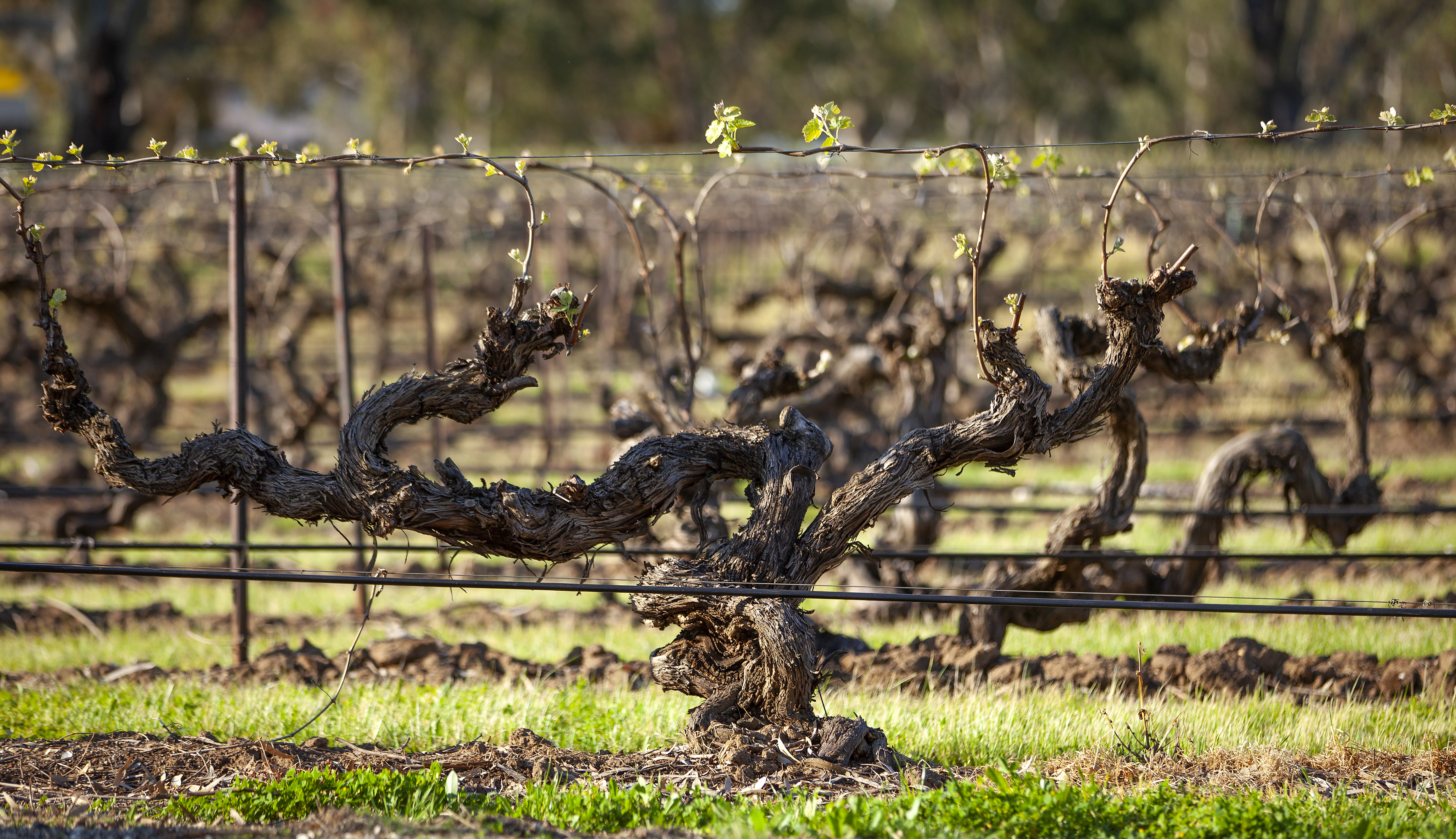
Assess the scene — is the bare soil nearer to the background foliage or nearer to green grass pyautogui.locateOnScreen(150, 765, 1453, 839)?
green grass pyautogui.locateOnScreen(150, 765, 1453, 839)

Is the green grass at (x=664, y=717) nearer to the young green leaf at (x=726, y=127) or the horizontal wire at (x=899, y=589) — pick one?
the horizontal wire at (x=899, y=589)

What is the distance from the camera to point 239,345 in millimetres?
6363

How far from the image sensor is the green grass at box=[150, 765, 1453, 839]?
12.6ft

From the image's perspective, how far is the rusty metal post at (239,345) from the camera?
20.8 ft

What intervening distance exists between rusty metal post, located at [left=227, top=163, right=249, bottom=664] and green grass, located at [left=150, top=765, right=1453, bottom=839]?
8.01 ft

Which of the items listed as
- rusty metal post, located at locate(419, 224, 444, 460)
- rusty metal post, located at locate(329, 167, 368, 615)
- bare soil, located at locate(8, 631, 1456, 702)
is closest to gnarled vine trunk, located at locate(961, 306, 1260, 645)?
bare soil, located at locate(8, 631, 1456, 702)

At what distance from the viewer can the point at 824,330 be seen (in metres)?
11.3

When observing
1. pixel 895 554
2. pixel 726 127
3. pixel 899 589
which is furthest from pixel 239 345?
pixel 899 589

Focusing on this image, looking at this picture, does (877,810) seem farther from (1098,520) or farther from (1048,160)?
(1048,160)

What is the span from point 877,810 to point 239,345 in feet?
14.5

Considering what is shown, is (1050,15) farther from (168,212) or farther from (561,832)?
(561,832)

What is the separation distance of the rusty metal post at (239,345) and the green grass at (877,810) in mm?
2443

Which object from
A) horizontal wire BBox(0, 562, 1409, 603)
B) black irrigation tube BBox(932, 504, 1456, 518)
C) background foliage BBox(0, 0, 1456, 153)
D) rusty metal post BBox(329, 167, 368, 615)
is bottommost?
horizontal wire BBox(0, 562, 1409, 603)

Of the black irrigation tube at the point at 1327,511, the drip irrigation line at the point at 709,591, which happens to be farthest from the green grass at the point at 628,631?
the drip irrigation line at the point at 709,591
